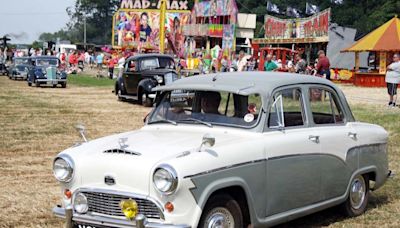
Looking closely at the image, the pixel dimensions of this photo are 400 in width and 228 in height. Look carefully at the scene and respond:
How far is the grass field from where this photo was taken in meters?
6.74

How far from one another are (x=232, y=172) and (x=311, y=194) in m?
1.29

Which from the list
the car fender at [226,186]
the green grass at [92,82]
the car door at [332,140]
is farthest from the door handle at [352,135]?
the green grass at [92,82]

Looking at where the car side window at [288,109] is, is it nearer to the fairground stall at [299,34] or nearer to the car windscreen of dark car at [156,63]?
the car windscreen of dark car at [156,63]

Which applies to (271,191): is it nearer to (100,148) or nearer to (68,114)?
(100,148)

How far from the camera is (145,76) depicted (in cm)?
2016

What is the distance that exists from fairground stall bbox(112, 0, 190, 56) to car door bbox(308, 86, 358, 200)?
53.4m

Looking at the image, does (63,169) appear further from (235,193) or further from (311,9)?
(311,9)

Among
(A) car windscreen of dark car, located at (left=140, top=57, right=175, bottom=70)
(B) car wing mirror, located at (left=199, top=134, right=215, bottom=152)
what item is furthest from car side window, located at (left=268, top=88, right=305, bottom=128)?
(A) car windscreen of dark car, located at (left=140, top=57, right=175, bottom=70)

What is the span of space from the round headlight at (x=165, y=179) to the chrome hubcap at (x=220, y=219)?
49cm

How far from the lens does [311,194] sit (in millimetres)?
6145

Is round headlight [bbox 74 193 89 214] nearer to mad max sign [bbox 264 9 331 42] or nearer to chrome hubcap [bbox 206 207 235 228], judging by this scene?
chrome hubcap [bbox 206 207 235 228]

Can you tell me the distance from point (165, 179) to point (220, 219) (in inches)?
25.9

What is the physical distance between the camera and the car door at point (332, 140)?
250 inches

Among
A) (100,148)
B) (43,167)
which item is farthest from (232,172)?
(43,167)
